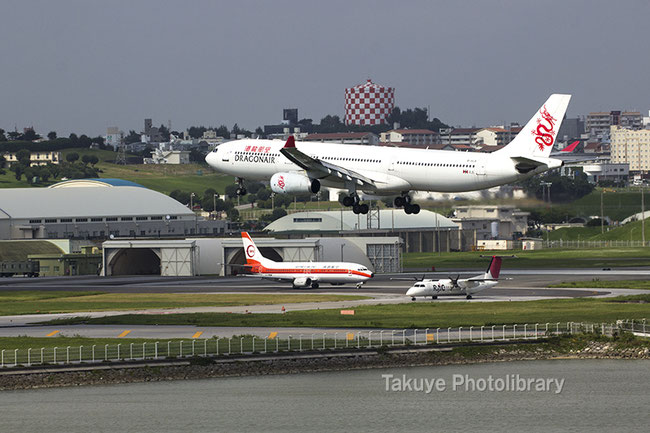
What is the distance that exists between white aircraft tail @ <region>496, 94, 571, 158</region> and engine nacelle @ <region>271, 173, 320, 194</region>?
1560 cm

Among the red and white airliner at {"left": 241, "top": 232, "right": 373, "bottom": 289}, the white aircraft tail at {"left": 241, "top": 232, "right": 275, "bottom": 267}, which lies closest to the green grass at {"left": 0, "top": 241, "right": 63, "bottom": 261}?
the white aircraft tail at {"left": 241, "top": 232, "right": 275, "bottom": 267}

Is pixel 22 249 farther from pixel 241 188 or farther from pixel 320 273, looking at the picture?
pixel 320 273

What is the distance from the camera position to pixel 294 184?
101375 millimetres

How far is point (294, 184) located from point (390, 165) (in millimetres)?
8112

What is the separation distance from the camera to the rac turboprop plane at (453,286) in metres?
94.6

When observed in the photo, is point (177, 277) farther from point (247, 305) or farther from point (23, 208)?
point (23, 208)

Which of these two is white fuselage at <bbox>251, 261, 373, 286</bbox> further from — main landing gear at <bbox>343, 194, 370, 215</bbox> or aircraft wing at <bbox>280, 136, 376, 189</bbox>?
aircraft wing at <bbox>280, 136, 376, 189</bbox>

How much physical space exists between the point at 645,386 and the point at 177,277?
239 ft

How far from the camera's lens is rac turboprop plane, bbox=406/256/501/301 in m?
94.6

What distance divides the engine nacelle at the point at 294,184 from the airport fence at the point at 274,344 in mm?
28499

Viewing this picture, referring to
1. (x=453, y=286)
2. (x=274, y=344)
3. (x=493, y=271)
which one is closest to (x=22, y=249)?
(x=453, y=286)

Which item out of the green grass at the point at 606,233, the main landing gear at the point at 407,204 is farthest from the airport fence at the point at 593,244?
the main landing gear at the point at 407,204

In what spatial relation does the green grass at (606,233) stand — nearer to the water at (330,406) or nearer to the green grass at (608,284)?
the green grass at (608,284)

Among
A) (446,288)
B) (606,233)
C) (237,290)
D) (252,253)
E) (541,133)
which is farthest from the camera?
(606,233)
